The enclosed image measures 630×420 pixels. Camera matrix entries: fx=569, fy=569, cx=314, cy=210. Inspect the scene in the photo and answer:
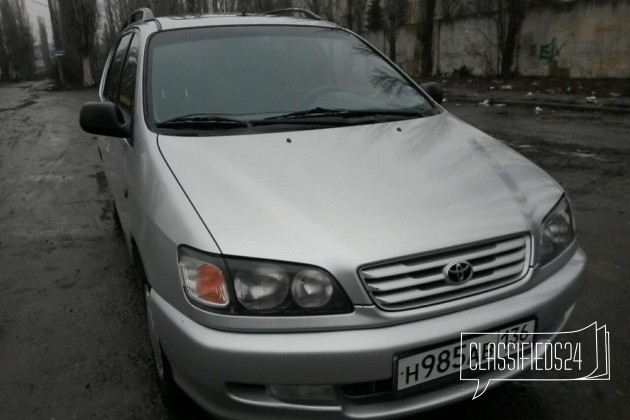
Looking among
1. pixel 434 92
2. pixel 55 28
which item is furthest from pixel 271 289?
pixel 55 28

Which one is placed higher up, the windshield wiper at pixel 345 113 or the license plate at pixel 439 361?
the windshield wiper at pixel 345 113

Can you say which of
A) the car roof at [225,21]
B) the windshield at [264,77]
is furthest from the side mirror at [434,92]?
the car roof at [225,21]

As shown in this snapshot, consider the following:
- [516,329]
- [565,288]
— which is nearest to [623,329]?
[565,288]

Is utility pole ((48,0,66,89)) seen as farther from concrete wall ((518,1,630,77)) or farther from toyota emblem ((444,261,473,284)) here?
toyota emblem ((444,261,473,284))

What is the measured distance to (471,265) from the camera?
190 centimetres

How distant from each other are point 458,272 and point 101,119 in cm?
186

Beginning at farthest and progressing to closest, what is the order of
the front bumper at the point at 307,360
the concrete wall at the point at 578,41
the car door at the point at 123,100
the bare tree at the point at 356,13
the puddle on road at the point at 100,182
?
1. the bare tree at the point at 356,13
2. the concrete wall at the point at 578,41
3. the puddle on road at the point at 100,182
4. the car door at the point at 123,100
5. the front bumper at the point at 307,360

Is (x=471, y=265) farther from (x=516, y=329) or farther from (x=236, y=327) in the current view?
(x=236, y=327)

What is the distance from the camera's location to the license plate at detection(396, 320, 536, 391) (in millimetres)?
1784

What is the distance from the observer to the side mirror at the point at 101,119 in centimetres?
275

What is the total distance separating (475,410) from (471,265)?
2.53 ft

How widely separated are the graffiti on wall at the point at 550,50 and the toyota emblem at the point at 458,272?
1893 cm

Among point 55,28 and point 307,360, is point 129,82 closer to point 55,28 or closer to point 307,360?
point 307,360

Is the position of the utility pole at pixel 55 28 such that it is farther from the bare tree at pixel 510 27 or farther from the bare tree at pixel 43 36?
the bare tree at pixel 43 36
